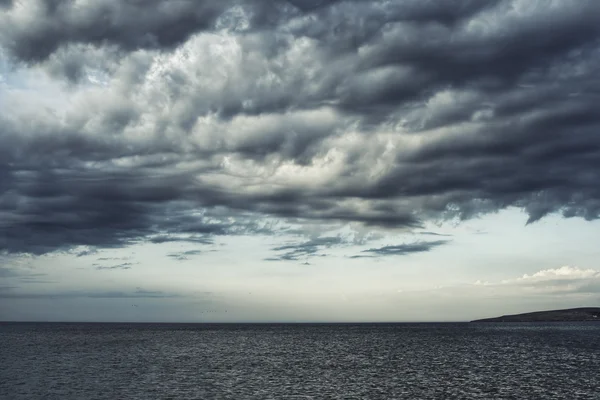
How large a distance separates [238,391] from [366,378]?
22734 mm

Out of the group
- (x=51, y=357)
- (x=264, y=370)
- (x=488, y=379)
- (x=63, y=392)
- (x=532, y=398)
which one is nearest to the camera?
(x=532, y=398)

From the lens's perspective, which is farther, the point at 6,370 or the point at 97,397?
the point at 6,370

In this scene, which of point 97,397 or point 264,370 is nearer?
point 97,397

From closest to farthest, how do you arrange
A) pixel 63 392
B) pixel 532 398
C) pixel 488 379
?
pixel 532 398, pixel 63 392, pixel 488 379

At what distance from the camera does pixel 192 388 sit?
71.7m

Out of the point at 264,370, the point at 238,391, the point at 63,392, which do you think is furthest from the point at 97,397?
the point at 264,370

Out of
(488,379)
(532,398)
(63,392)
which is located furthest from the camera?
(488,379)

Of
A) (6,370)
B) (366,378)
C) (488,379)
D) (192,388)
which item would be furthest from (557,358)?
(6,370)

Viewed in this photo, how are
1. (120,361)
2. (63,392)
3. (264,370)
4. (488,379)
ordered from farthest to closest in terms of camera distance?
(120,361)
(264,370)
(488,379)
(63,392)

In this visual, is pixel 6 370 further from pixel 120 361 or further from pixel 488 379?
pixel 488 379

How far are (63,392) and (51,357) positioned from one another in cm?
6056

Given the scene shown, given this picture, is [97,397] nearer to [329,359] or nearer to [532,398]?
[532,398]

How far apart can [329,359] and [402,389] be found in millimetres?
47399

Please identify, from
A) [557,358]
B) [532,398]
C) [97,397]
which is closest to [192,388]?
[97,397]
